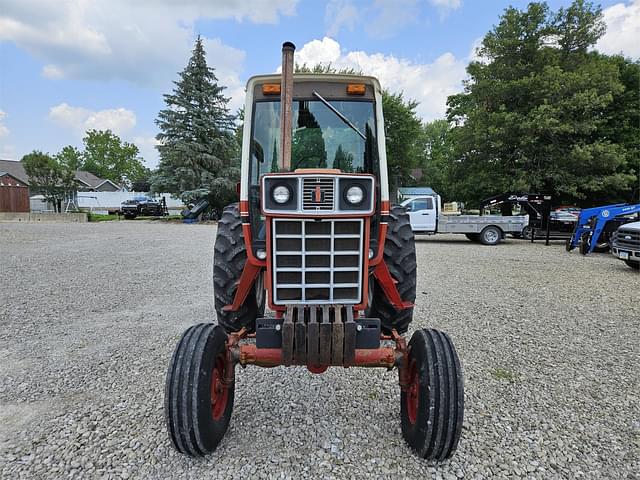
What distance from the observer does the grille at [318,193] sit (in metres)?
2.17

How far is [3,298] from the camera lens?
5.83m

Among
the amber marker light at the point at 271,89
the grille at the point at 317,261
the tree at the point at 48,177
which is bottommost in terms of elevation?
the grille at the point at 317,261

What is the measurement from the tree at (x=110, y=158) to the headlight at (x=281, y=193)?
67.4 meters

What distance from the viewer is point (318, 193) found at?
7.14ft

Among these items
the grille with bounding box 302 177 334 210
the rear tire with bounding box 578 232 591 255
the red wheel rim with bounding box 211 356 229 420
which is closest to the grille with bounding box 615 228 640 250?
the rear tire with bounding box 578 232 591 255

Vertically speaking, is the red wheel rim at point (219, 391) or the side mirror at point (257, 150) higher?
the side mirror at point (257, 150)

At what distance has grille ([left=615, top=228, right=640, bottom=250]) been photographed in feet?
26.7

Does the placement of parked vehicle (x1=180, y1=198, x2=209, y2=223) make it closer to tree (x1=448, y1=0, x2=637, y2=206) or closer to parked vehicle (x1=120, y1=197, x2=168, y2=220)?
parked vehicle (x1=120, y1=197, x2=168, y2=220)

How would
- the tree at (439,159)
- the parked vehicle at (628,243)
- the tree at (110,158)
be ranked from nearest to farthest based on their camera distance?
1. the parked vehicle at (628,243)
2. the tree at (439,159)
3. the tree at (110,158)

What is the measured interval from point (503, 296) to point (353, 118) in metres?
4.60

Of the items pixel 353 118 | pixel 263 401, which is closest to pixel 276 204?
pixel 353 118

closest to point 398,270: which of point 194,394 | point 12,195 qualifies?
point 194,394

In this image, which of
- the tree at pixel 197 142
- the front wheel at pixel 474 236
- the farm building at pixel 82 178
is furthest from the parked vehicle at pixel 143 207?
the front wheel at pixel 474 236

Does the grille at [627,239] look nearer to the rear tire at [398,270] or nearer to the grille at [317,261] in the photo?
the rear tire at [398,270]
